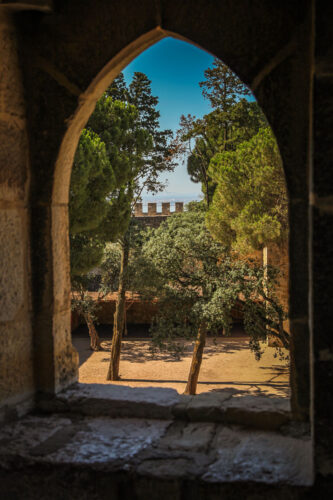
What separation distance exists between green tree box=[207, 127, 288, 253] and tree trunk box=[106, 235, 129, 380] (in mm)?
3270

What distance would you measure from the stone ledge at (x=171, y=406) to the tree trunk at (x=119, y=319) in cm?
991

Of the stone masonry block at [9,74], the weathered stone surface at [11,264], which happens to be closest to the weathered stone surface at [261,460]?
the weathered stone surface at [11,264]

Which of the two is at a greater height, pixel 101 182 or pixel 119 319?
pixel 101 182

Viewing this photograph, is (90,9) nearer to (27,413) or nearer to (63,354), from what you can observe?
(63,354)

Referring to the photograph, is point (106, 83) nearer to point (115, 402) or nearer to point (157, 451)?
point (115, 402)

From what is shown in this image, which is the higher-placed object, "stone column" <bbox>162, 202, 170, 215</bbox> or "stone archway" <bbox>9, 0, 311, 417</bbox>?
"stone column" <bbox>162, 202, 170, 215</bbox>

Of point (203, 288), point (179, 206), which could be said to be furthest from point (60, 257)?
point (179, 206)

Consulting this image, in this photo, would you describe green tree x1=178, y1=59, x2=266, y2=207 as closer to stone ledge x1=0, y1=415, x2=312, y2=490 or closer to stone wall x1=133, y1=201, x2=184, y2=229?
stone wall x1=133, y1=201, x2=184, y2=229

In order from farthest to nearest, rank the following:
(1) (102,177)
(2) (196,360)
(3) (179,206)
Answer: (3) (179,206), (2) (196,360), (1) (102,177)

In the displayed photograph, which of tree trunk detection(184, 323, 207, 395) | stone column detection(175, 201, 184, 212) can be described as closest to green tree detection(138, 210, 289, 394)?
tree trunk detection(184, 323, 207, 395)

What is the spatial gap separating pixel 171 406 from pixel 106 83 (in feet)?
4.83

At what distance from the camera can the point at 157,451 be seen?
1.66 meters

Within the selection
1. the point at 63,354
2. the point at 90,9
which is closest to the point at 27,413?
the point at 63,354

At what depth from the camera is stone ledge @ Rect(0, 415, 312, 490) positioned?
1.50 m
